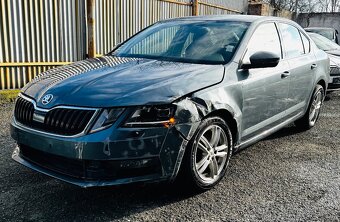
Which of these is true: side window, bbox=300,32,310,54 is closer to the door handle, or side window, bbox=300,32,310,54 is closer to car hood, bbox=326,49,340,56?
the door handle

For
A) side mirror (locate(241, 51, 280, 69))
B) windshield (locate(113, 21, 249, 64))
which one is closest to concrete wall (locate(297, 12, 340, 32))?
windshield (locate(113, 21, 249, 64))

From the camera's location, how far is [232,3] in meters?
15.2

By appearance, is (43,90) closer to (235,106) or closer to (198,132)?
(198,132)

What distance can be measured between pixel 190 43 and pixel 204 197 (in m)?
1.65

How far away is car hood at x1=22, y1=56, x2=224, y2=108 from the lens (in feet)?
9.04

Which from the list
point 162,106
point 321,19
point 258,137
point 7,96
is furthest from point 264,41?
point 321,19

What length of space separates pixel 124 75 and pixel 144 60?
636 mm

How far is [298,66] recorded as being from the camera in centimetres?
463

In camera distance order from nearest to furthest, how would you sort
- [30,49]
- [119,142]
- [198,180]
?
[119,142] → [198,180] → [30,49]

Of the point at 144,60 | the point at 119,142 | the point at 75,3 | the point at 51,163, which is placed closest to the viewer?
the point at 119,142

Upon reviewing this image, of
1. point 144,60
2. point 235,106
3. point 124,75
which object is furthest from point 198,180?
point 144,60

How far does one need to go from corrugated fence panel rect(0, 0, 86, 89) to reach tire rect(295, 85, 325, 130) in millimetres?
5020

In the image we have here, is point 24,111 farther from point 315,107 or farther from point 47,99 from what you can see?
point 315,107

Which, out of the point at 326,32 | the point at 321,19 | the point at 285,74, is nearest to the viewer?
the point at 285,74
